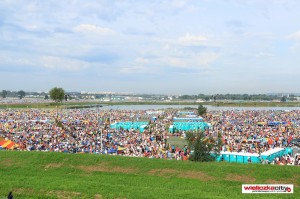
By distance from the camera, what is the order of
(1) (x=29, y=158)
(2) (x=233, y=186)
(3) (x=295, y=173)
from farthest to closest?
1. (1) (x=29, y=158)
2. (3) (x=295, y=173)
3. (2) (x=233, y=186)

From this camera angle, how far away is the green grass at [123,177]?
13.1m

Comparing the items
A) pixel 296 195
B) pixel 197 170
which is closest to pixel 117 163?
pixel 197 170

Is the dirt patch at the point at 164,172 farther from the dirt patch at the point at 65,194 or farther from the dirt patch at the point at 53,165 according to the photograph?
the dirt patch at the point at 53,165

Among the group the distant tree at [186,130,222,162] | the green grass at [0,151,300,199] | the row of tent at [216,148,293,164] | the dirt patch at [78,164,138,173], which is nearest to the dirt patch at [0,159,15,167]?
the green grass at [0,151,300,199]

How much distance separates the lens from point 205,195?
12.8m

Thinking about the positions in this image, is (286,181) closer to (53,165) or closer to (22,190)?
(22,190)

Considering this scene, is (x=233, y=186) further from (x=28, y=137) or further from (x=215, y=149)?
(x=28, y=137)

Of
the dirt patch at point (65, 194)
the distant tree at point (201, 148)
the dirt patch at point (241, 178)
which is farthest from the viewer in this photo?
the distant tree at point (201, 148)

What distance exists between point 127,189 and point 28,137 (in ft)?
72.7
